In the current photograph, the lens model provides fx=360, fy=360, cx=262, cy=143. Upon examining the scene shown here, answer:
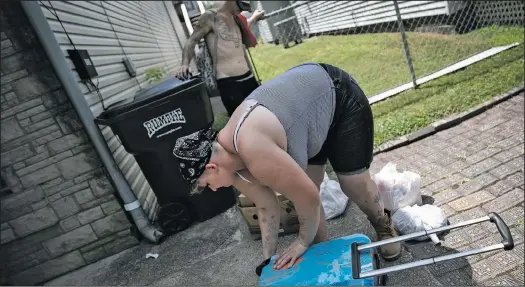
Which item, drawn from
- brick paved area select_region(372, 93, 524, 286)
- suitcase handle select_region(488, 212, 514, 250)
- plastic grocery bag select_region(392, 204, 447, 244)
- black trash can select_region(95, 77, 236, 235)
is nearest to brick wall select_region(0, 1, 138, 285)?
black trash can select_region(95, 77, 236, 235)

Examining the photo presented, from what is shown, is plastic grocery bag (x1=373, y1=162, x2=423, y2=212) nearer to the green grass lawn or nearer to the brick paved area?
the brick paved area

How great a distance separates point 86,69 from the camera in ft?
12.2

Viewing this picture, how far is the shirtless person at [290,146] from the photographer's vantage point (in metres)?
1.72

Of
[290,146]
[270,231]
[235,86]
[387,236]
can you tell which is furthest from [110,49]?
[387,236]

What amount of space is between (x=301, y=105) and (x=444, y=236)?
164 centimetres

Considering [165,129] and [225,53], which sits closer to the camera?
[165,129]

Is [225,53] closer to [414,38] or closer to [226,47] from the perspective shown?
[226,47]

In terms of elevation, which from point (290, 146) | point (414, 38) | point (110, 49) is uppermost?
point (110, 49)

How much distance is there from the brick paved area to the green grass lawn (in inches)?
13.7

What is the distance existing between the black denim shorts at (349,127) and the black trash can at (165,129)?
5.34ft

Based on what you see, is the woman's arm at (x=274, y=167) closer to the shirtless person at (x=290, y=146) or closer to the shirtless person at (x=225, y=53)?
the shirtless person at (x=290, y=146)

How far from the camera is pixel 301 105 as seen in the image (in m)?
1.88

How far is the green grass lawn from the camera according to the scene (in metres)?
4.60

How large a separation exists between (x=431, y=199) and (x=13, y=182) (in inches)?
155
